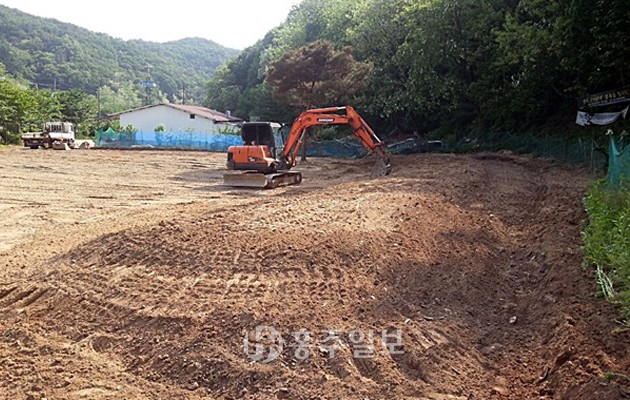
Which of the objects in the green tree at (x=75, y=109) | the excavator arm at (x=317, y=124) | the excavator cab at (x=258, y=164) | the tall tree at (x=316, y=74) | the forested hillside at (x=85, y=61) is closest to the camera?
the excavator cab at (x=258, y=164)

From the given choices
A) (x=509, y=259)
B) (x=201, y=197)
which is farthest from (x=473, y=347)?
(x=201, y=197)

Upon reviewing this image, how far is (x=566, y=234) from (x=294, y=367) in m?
6.17

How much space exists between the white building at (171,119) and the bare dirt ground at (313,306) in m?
52.2

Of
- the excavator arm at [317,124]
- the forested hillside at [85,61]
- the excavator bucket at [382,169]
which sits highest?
the forested hillside at [85,61]

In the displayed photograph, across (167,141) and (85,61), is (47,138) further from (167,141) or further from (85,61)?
(85,61)

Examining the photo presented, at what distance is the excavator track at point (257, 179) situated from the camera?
17984mm

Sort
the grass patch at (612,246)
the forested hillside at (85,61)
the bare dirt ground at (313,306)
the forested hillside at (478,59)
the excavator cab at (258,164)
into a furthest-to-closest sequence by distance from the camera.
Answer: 1. the forested hillside at (85,61)
2. the forested hillside at (478,59)
3. the excavator cab at (258,164)
4. the grass patch at (612,246)
5. the bare dirt ground at (313,306)

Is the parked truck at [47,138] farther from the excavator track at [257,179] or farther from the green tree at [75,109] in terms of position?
the excavator track at [257,179]

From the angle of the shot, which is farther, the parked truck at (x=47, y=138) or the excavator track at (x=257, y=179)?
the parked truck at (x=47, y=138)

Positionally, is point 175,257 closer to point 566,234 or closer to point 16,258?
point 16,258

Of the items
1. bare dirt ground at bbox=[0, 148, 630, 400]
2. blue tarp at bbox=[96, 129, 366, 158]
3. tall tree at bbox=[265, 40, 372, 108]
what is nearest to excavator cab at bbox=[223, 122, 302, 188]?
bare dirt ground at bbox=[0, 148, 630, 400]

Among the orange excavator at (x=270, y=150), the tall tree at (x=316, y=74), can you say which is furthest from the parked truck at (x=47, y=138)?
the orange excavator at (x=270, y=150)

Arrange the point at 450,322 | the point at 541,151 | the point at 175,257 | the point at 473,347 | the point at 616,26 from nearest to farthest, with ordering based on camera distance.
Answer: the point at 473,347, the point at 450,322, the point at 175,257, the point at 616,26, the point at 541,151

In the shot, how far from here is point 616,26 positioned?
1964 cm
